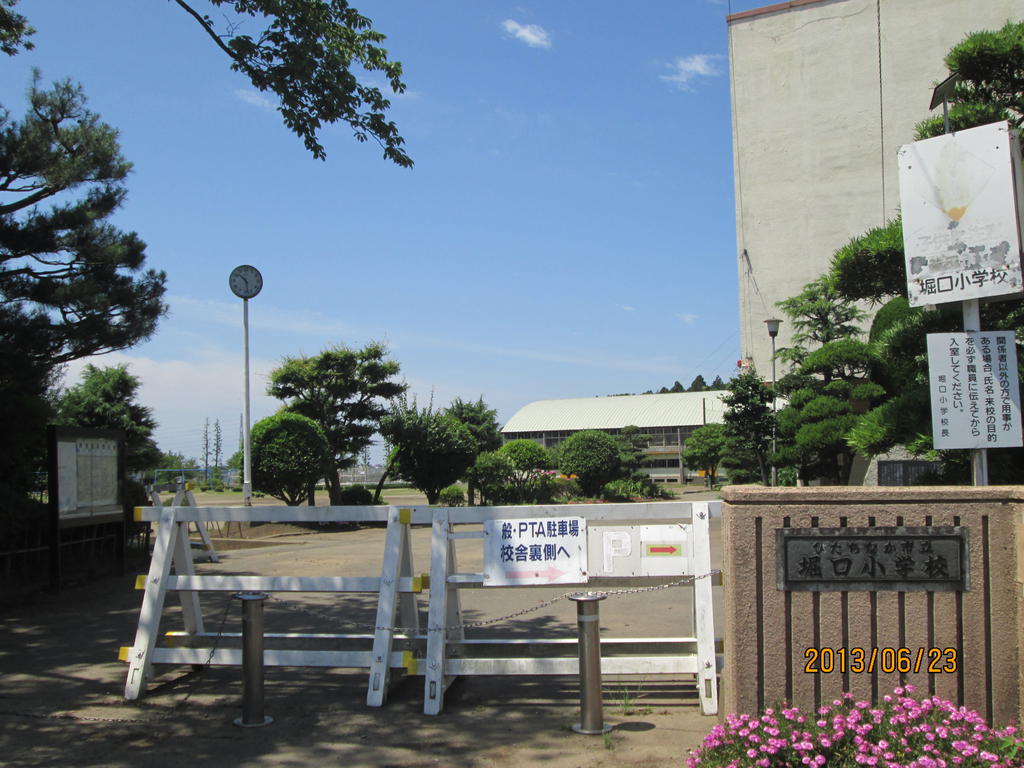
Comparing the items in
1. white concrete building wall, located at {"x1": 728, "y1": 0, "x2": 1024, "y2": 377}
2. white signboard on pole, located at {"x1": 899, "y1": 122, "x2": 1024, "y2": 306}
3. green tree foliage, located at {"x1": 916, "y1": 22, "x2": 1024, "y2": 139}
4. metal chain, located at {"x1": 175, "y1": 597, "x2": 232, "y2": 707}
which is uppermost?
white concrete building wall, located at {"x1": 728, "y1": 0, "x2": 1024, "y2": 377}

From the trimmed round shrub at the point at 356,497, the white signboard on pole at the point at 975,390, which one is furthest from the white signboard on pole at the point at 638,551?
the trimmed round shrub at the point at 356,497

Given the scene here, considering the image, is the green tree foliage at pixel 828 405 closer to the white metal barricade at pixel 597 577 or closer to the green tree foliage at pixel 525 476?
the green tree foliage at pixel 525 476

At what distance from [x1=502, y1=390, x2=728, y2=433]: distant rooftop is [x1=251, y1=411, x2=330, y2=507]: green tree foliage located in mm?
46037

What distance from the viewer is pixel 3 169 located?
34.8ft

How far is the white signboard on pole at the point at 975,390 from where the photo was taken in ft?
17.4

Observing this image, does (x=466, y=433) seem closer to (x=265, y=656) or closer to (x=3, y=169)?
(x=3, y=169)

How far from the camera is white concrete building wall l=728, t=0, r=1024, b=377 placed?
31859mm

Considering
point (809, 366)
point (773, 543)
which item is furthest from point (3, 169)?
point (809, 366)

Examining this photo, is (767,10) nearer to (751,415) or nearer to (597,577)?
(751,415)

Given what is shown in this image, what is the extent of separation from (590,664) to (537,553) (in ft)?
2.88

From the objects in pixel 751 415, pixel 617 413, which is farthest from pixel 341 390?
pixel 617 413

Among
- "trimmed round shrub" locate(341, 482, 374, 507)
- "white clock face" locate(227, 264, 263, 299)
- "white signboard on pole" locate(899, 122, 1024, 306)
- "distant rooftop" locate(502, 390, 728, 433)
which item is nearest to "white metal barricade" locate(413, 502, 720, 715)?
"white signboard on pole" locate(899, 122, 1024, 306)

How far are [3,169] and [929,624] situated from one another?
11.2 metres
